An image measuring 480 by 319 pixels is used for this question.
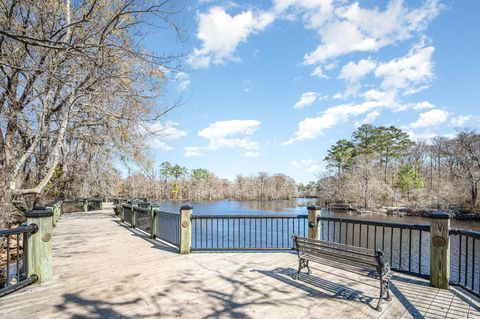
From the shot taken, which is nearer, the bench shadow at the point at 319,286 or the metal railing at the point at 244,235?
the bench shadow at the point at 319,286

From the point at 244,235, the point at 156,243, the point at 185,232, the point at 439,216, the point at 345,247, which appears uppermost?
the point at 439,216

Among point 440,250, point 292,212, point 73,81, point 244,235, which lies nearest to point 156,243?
point 244,235

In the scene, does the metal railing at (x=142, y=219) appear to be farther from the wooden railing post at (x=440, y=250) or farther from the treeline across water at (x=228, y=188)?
the treeline across water at (x=228, y=188)

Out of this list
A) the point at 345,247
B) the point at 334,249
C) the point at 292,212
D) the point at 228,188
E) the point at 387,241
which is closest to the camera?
the point at 345,247

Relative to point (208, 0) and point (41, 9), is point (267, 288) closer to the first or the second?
point (208, 0)

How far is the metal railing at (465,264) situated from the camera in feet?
12.0

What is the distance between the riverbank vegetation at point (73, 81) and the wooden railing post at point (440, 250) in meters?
5.15

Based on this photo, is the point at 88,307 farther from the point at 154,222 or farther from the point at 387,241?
the point at 387,241

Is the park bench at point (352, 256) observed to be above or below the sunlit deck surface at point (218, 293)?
above

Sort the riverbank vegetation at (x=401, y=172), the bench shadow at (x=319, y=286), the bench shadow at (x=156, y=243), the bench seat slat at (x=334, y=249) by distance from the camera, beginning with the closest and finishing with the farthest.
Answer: the bench seat slat at (x=334, y=249) → the bench shadow at (x=319, y=286) → the bench shadow at (x=156, y=243) → the riverbank vegetation at (x=401, y=172)

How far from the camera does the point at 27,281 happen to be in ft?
12.6

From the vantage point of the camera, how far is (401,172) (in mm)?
38500

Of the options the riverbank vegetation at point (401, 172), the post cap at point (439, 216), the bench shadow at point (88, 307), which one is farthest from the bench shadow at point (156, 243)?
the riverbank vegetation at point (401, 172)

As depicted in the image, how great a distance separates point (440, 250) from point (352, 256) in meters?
1.49
